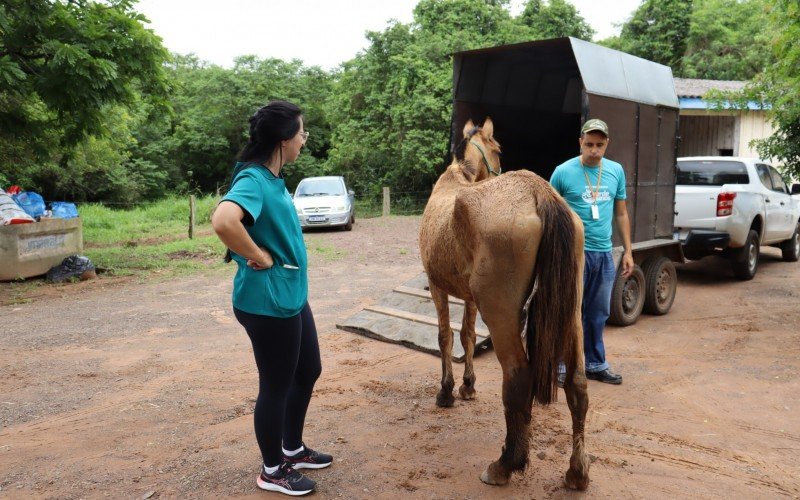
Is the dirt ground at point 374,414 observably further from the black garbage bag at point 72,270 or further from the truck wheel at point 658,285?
the black garbage bag at point 72,270

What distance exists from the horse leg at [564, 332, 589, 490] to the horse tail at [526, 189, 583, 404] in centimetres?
7

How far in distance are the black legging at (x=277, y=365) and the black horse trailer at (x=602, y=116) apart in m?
3.57

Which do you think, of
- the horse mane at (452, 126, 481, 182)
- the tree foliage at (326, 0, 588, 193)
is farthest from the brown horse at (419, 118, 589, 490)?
the tree foliage at (326, 0, 588, 193)

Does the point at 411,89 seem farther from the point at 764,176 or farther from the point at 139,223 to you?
the point at 764,176

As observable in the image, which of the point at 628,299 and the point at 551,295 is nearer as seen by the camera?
the point at 551,295

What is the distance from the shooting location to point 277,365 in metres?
2.52

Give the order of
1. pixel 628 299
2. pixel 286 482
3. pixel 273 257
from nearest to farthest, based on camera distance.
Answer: pixel 273 257, pixel 286 482, pixel 628 299

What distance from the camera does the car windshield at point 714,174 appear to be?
322 inches

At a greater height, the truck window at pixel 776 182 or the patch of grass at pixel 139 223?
the truck window at pixel 776 182

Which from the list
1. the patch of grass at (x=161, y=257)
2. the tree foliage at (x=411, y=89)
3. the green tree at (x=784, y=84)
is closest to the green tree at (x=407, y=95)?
the tree foliage at (x=411, y=89)

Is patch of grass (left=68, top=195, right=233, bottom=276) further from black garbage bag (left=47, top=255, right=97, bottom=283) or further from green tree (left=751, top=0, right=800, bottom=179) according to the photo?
green tree (left=751, top=0, right=800, bottom=179)

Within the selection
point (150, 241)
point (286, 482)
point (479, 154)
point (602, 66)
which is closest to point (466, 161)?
point (479, 154)

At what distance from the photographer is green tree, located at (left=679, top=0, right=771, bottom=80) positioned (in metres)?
22.2

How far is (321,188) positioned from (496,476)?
13.8 metres
